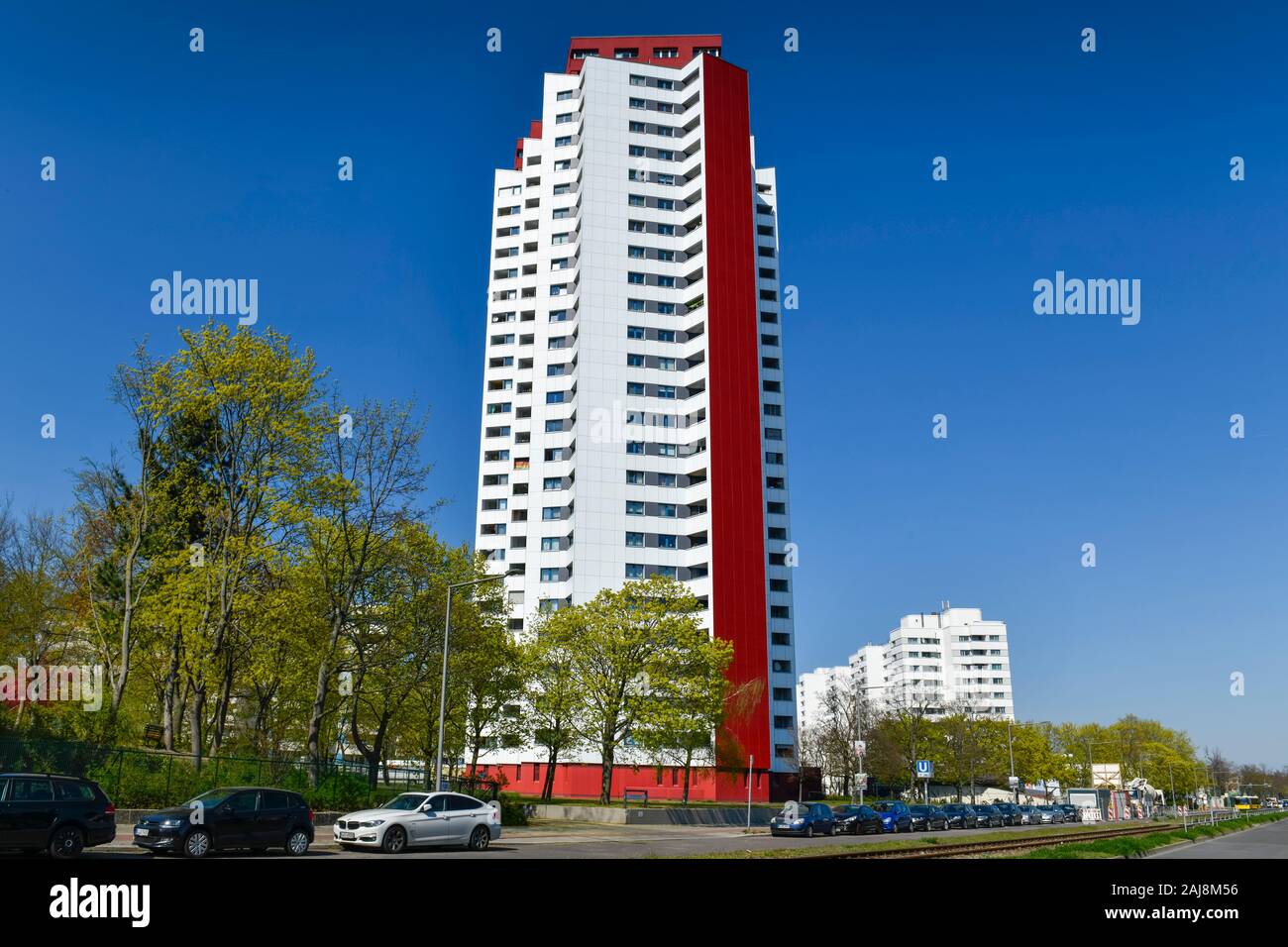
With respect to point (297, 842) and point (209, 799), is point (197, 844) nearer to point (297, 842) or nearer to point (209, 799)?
point (209, 799)

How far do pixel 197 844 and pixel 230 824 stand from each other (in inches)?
32.9

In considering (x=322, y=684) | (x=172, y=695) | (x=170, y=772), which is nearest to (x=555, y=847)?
(x=170, y=772)

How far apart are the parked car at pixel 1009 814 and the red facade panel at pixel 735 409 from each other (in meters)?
18.3

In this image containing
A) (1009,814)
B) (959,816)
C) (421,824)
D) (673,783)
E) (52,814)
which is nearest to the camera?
(52,814)

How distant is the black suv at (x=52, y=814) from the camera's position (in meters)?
18.3

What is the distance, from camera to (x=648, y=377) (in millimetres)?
89188

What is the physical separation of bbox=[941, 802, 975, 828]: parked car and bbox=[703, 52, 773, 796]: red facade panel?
1694 centimetres

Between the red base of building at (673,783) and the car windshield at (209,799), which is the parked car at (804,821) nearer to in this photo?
the car windshield at (209,799)

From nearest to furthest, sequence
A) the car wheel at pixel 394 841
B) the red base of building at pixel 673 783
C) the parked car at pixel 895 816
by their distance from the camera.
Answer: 1. the car wheel at pixel 394 841
2. the parked car at pixel 895 816
3. the red base of building at pixel 673 783

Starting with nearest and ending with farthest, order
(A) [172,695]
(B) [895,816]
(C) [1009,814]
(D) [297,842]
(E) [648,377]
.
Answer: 1. (D) [297,842]
2. (A) [172,695]
3. (B) [895,816]
4. (C) [1009,814]
5. (E) [648,377]

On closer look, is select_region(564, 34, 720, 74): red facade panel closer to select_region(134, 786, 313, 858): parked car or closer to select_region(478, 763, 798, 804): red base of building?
select_region(478, 763, 798, 804): red base of building

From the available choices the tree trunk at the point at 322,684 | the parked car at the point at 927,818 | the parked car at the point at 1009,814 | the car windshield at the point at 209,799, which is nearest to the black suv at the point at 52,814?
the car windshield at the point at 209,799
